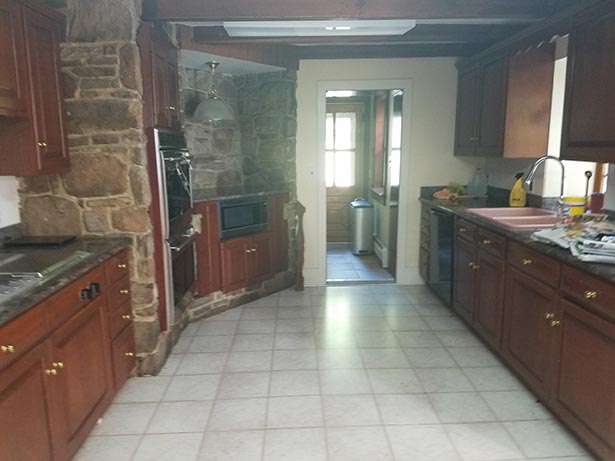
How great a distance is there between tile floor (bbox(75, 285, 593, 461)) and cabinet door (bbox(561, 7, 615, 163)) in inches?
53.9

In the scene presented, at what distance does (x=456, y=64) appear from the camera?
423 centimetres

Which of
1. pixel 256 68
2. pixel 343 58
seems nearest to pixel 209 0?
pixel 256 68

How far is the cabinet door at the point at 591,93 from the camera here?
2176mm

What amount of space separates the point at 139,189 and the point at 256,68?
1923 mm

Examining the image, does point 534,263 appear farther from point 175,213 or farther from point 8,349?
point 8,349

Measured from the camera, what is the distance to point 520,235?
8.11 feet

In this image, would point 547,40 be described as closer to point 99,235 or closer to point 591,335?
point 591,335

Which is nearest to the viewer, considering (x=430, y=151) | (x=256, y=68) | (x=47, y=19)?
(x=47, y=19)

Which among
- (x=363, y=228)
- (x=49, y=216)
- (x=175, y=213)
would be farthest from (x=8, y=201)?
(x=363, y=228)

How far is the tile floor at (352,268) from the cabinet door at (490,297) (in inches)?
66.3

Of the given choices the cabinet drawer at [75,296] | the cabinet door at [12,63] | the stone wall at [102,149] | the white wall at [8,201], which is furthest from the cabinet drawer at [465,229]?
the white wall at [8,201]

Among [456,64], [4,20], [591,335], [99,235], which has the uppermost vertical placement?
[456,64]

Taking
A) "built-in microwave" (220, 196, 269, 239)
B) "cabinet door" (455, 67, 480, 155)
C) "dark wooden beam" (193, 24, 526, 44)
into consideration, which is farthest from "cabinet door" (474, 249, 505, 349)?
"built-in microwave" (220, 196, 269, 239)

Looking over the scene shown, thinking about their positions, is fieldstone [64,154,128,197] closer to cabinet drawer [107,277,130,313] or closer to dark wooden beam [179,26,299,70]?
cabinet drawer [107,277,130,313]
